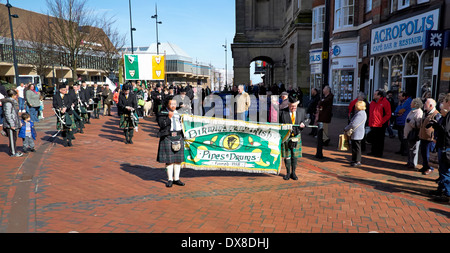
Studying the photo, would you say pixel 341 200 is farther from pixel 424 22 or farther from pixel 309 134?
pixel 424 22

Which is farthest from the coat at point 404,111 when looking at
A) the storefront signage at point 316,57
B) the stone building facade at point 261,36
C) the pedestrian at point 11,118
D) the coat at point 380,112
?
the stone building facade at point 261,36

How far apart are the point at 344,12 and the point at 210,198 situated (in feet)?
53.8

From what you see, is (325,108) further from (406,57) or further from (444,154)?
(406,57)

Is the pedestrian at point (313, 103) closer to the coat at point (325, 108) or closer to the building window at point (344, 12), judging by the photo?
the coat at point (325, 108)

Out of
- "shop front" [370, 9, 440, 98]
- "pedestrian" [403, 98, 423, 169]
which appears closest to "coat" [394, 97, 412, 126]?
"shop front" [370, 9, 440, 98]

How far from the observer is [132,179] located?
6859 millimetres

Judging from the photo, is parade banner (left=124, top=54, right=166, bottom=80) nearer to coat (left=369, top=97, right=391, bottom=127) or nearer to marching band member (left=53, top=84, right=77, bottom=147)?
marching band member (left=53, top=84, right=77, bottom=147)

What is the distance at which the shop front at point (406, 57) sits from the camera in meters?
11.3

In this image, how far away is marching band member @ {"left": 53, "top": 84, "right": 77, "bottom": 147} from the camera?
32.6 ft

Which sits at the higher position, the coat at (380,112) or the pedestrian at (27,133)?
the coat at (380,112)

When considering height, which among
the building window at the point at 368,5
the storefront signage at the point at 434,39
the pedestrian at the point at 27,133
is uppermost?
the building window at the point at 368,5

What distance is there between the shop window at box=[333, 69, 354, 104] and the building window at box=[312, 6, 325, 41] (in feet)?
14.2

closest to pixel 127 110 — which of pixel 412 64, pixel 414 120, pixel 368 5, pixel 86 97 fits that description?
pixel 86 97

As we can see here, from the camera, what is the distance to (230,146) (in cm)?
650
